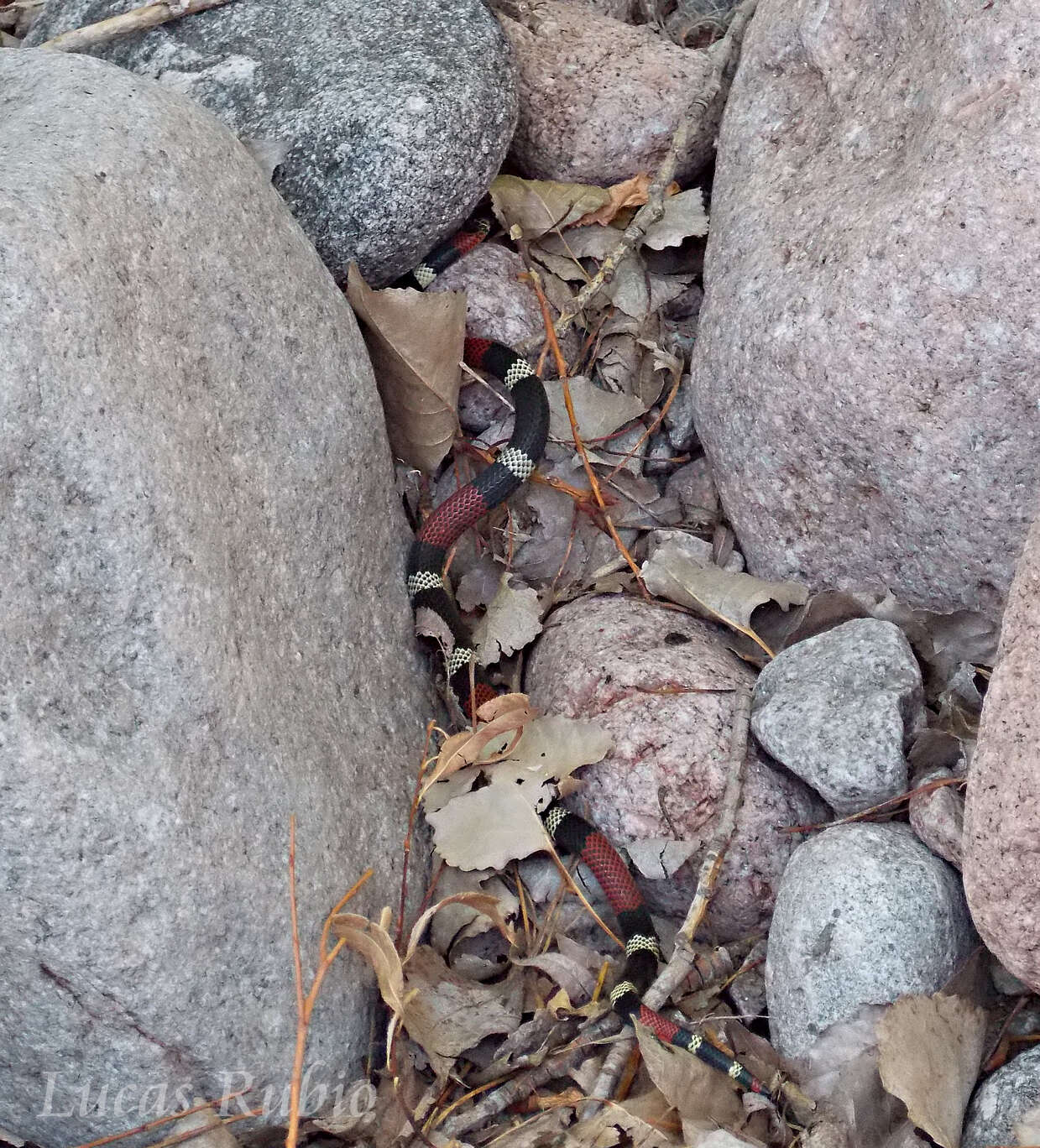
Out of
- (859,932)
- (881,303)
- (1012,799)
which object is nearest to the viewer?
(1012,799)

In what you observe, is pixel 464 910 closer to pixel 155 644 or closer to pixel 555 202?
pixel 155 644

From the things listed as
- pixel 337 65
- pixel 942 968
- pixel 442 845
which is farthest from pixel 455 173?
pixel 942 968

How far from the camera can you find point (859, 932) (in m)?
2.33

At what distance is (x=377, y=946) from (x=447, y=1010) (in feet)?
0.88

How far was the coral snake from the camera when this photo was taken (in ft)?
8.29

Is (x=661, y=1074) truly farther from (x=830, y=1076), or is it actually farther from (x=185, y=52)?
(x=185, y=52)

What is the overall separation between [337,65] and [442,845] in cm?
226

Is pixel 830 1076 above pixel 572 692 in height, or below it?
below

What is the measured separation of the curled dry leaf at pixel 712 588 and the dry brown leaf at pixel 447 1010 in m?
1.09

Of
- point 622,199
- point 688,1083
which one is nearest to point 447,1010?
point 688,1083

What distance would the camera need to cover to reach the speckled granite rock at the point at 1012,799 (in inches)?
80.6

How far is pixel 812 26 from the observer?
317 cm

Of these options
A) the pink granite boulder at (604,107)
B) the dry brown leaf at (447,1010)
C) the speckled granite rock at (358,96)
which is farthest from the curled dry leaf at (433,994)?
the pink granite boulder at (604,107)

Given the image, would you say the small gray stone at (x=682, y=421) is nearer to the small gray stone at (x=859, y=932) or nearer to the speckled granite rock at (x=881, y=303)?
the speckled granite rock at (x=881, y=303)
